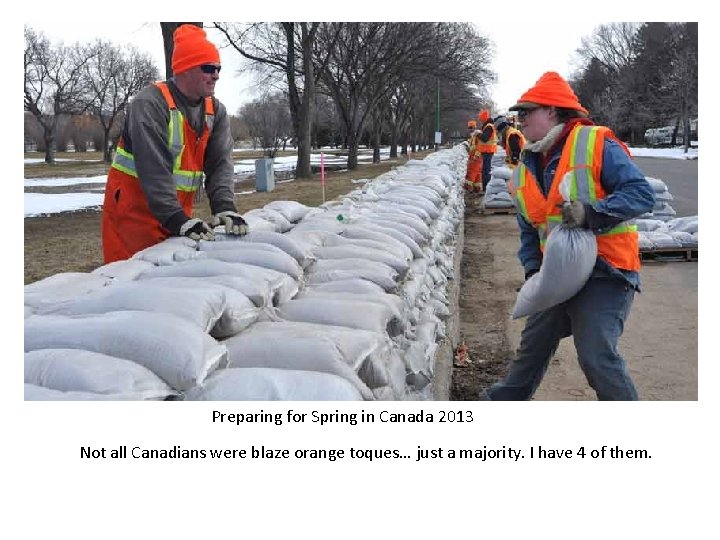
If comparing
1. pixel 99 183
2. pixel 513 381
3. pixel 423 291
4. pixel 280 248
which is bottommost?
pixel 513 381

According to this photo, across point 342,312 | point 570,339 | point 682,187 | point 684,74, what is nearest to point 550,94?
point 342,312

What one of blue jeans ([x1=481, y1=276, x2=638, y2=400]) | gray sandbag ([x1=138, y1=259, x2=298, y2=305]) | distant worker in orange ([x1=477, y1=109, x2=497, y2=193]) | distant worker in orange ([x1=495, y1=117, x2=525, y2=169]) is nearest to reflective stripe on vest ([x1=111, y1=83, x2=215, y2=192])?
gray sandbag ([x1=138, y1=259, x2=298, y2=305])

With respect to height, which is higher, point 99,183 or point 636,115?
point 636,115

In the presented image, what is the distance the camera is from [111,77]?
123ft

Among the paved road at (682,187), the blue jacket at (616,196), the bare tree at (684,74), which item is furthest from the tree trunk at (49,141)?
the blue jacket at (616,196)

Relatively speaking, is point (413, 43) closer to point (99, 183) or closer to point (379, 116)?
point (379, 116)

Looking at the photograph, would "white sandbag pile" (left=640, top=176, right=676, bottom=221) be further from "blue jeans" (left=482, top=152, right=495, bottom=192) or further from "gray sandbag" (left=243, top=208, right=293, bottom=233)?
"gray sandbag" (left=243, top=208, right=293, bottom=233)

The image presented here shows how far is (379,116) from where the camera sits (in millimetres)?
30781

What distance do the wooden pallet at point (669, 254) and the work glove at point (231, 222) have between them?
4.88 metres

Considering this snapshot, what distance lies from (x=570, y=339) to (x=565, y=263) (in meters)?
2.23

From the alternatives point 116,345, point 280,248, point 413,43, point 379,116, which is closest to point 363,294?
point 280,248

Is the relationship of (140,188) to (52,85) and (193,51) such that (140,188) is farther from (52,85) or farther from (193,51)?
(52,85)

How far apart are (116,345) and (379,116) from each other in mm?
29751

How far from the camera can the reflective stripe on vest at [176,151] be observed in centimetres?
309
